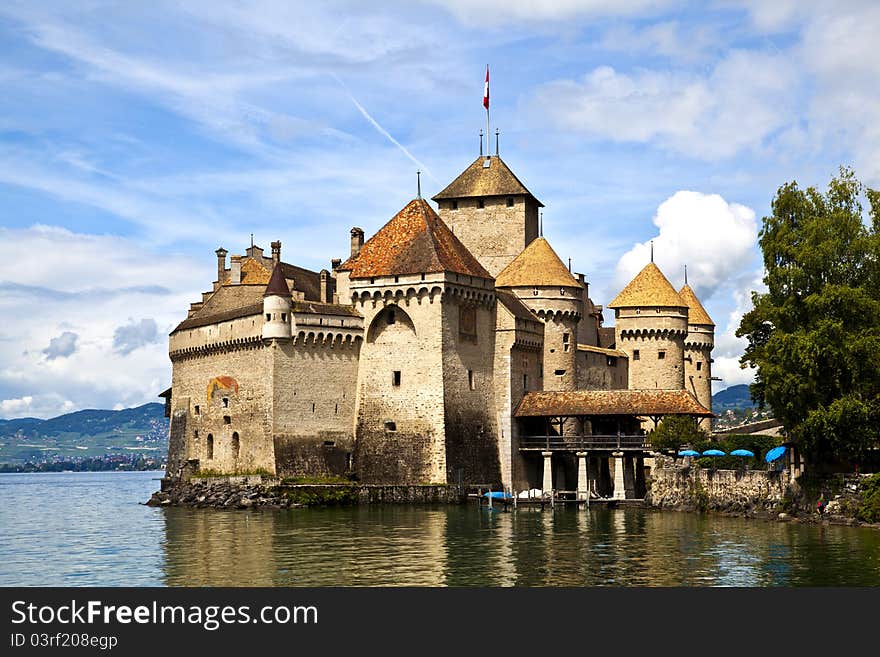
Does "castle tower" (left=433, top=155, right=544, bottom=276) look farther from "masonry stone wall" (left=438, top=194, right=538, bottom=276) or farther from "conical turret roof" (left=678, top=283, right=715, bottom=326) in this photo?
"conical turret roof" (left=678, top=283, right=715, bottom=326)

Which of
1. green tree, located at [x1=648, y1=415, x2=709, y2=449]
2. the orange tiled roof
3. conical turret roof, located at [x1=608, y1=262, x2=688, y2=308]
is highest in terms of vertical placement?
conical turret roof, located at [x1=608, y1=262, x2=688, y2=308]

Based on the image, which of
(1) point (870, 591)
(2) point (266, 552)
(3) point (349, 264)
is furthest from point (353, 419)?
(1) point (870, 591)

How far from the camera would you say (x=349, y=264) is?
6812 centimetres

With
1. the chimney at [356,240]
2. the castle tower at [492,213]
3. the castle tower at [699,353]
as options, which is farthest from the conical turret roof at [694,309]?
the chimney at [356,240]

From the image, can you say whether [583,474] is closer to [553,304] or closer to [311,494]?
[553,304]

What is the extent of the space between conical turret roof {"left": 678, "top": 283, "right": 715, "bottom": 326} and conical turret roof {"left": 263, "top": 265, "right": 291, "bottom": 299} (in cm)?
3206

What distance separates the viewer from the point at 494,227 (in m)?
77.7

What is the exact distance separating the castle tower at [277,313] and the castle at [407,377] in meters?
0.09

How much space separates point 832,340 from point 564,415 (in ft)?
65.5

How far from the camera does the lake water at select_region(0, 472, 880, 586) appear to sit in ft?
113

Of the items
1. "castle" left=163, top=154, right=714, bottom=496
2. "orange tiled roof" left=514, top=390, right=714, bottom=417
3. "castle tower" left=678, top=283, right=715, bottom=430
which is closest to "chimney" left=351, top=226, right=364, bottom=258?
"castle" left=163, top=154, right=714, bottom=496

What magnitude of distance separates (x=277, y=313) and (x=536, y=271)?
16.4m

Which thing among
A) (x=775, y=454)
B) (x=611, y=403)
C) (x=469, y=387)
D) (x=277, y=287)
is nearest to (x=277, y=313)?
(x=277, y=287)

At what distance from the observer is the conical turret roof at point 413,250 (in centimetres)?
6506
